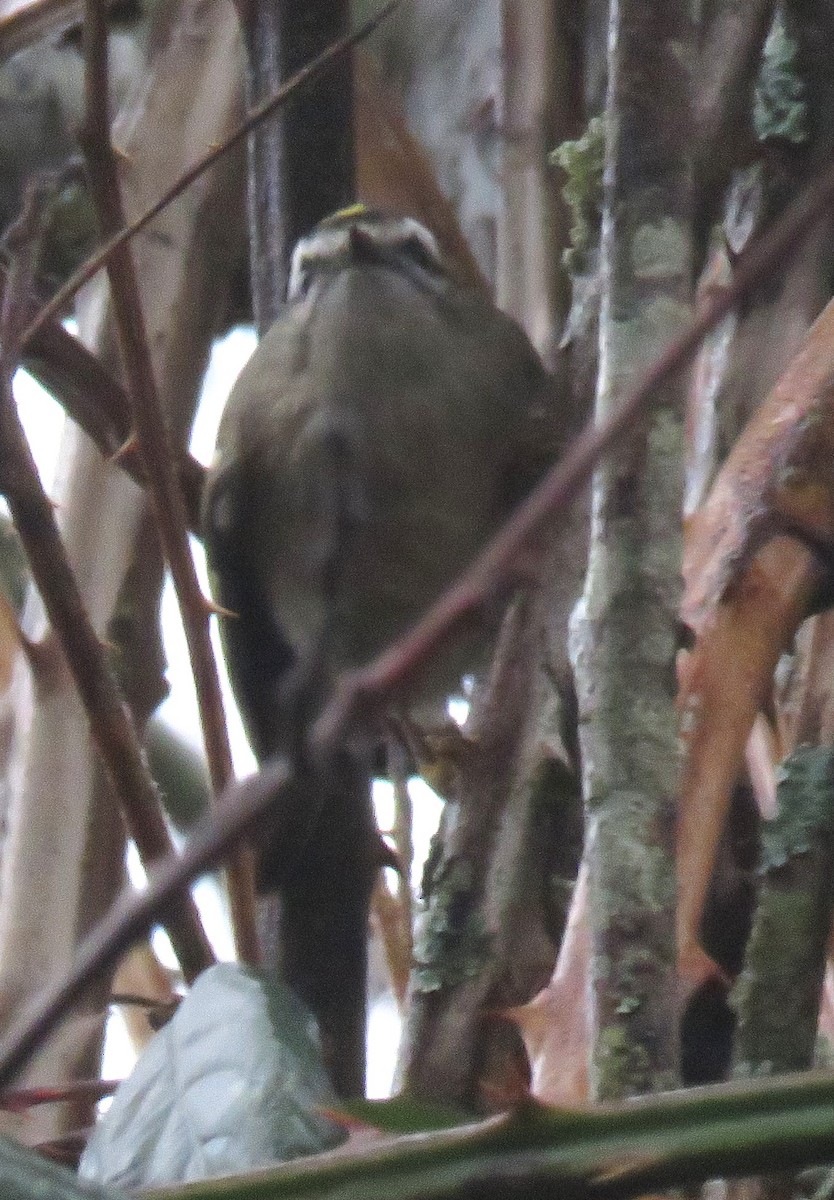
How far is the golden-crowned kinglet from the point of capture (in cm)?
166

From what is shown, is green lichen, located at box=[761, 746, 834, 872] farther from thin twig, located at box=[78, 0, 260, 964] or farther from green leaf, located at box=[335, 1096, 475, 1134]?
green leaf, located at box=[335, 1096, 475, 1134]

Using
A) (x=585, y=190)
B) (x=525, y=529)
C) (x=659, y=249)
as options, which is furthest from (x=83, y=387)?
(x=525, y=529)

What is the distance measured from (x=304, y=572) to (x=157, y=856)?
0.75 m

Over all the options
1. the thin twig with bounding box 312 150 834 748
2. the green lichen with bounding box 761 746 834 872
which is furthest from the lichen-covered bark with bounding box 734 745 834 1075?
the thin twig with bounding box 312 150 834 748

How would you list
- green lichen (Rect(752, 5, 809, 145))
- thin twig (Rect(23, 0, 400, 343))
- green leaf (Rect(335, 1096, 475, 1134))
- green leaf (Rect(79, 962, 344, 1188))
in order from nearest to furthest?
green leaf (Rect(335, 1096, 475, 1134)) → green leaf (Rect(79, 962, 344, 1188)) → thin twig (Rect(23, 0, 400, 343)) → green lichen (Rect(752, 5, 809, 145))

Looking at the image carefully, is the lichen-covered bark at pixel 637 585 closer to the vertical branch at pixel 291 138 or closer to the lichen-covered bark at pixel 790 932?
the lichen-covered bark at pixel 790 932

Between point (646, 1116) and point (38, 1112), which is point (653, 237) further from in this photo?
point (38, 1112)

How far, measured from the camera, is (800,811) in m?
1.09

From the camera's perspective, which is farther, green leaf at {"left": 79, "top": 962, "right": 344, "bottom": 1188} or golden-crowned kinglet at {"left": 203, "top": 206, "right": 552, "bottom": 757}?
golden-crowned kinglet at {"left": 203, "top": 206, "right": 552, "bottom": 757}

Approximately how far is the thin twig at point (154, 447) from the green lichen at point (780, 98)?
0.53 m

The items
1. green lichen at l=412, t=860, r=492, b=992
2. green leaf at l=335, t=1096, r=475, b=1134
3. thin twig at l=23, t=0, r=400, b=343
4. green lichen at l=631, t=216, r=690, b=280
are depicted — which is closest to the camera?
green leaf at l=335, t=1096, r=475, b=1134

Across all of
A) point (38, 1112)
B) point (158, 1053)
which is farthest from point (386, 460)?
point (158, 1053)

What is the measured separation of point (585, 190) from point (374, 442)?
0.49 metres

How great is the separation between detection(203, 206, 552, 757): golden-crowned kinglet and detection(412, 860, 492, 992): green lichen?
41 cm
